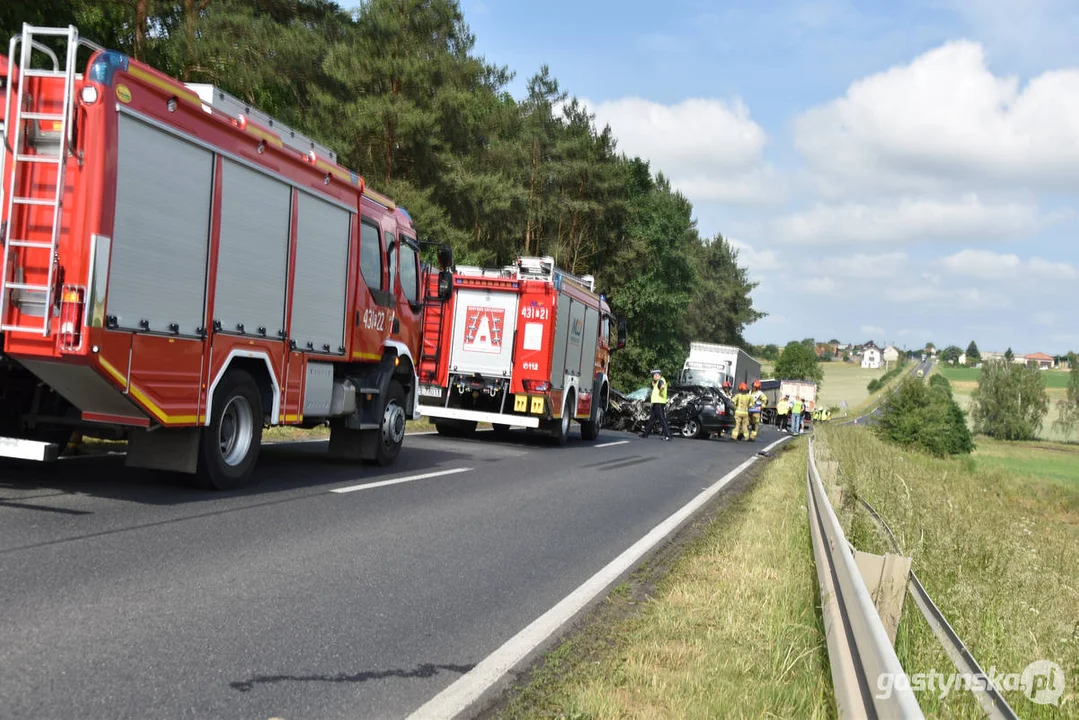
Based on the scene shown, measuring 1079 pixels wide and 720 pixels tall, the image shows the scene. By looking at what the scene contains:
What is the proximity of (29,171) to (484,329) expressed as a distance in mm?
12018

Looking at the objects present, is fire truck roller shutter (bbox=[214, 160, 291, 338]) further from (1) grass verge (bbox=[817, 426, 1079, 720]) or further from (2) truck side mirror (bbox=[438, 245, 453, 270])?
(1) grass verge (bbox=[817, 426, 1079, 720])

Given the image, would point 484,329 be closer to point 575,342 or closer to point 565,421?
point 575,342

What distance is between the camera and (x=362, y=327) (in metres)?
11.2

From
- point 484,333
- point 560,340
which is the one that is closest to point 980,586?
point 484,333

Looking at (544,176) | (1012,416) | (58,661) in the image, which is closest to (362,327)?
(58,661)

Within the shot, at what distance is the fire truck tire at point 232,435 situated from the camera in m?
8.41

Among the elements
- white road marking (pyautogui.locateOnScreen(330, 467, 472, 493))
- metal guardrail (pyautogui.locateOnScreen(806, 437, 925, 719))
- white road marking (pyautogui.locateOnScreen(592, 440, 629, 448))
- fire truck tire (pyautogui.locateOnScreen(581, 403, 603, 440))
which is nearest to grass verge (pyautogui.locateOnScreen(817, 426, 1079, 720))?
metal guardrail (pyautogui.locateOnScreen(806, 437, 925, 719))

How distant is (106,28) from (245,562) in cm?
1555

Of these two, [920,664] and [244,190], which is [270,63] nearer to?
[244,190]

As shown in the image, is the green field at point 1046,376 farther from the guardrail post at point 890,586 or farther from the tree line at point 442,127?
the guardrail post at point 890,586

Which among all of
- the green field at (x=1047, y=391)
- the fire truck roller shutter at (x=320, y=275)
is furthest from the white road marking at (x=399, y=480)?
the green field at (x=1047, y=391)

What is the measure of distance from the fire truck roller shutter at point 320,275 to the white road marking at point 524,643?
13.3 ft

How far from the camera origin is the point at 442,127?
32.0m

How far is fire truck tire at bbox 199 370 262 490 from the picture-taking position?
8.41 meters
